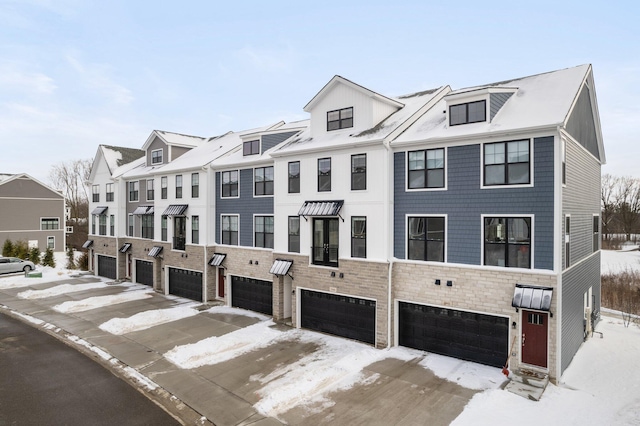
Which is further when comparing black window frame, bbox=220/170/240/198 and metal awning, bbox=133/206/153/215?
metal awning, bbox=133/206/153/215

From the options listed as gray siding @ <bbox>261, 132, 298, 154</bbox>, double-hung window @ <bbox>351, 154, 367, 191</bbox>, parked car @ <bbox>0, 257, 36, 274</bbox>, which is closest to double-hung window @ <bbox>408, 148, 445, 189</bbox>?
double-hung window @ <bbox>351, 154, 367, 191</bbox>

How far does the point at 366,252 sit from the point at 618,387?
8980 millimetres

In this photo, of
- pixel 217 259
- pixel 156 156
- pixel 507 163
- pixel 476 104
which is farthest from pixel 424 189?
pixel 156 156

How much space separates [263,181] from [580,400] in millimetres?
15907

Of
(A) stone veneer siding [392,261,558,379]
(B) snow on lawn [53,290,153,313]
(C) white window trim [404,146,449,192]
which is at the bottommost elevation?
(B) snow on lawn [53,290,153,313]

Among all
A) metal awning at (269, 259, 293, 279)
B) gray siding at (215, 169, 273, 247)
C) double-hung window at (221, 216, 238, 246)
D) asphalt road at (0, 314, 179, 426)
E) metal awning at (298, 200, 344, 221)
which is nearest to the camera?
asphalt road at (0, 314, 179, 426)

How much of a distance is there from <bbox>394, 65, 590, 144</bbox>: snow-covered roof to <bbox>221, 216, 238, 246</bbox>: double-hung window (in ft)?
36.8

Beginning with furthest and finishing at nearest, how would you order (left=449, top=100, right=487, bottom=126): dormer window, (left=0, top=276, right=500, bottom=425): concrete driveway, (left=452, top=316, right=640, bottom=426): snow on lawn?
1. (left=449, top=100, right=487, bottom=126): dormer window
2. (left=0, top=276, right=500, bottom=425): concrete driveway
3. (left=452, top=316, right=640, bottom=426): snow on lawn

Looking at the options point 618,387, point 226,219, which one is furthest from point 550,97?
point 226,219

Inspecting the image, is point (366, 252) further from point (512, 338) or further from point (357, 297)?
point (512, 338)

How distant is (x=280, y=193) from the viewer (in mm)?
18375

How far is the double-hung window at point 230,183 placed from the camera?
867 inches

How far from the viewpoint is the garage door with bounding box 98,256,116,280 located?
31.0 meters

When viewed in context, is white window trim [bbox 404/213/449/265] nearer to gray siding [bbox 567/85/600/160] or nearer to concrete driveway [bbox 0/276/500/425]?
concrete driveway [bbox 0/276/500/425]
